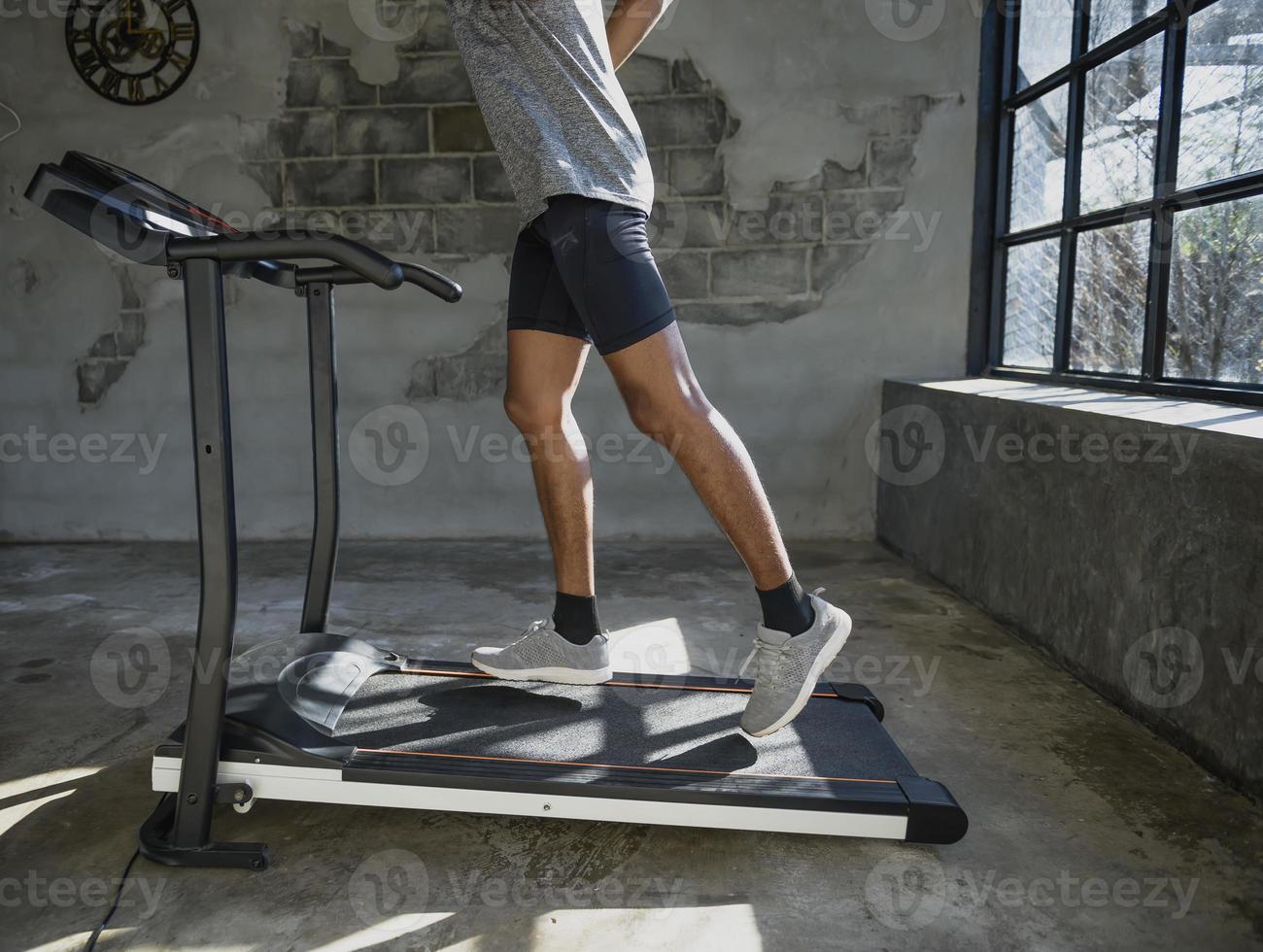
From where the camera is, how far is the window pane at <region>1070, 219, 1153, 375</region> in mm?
2434

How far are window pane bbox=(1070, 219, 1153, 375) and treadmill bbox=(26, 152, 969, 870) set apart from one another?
148 centimetres

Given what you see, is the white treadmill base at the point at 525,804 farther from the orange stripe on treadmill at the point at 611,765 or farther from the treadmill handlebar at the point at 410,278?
the treadmill handlebar at the point at 410,278

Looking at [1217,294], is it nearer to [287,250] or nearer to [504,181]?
[287,250]

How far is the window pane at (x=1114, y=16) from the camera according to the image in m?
2.37

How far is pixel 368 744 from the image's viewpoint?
4.89 ft

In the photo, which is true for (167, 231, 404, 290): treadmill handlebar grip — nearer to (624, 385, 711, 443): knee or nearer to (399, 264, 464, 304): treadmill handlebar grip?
(399, 264, 464, 304): treadmill handlebar grip

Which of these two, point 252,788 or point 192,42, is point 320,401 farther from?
point 192,42

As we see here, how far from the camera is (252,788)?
1378 mm

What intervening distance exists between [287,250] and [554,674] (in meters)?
0.85

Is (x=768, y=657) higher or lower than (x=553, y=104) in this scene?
lower

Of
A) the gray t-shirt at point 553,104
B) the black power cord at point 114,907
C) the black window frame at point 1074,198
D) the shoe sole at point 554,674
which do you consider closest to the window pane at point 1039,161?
the black window frame at point 1074,198

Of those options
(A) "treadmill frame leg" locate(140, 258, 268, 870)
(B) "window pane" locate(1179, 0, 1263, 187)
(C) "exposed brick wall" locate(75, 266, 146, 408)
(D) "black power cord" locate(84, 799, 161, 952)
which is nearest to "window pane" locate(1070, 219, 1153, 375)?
(B) "window pane" locate(1179, 0, 1263, 187)

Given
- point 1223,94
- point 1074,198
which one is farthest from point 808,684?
point 1074,198

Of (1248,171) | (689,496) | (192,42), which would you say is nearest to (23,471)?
(192,42)
